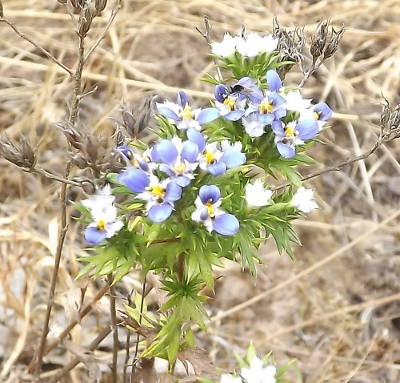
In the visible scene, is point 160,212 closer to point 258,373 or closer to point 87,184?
point 87,184

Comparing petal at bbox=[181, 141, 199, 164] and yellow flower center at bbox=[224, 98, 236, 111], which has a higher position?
yellow flower center at bbox=[224, 98, 236, 111]

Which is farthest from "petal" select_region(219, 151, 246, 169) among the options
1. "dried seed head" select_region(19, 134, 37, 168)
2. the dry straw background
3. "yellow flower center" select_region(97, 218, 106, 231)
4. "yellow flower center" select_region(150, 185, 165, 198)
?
the dry straw background

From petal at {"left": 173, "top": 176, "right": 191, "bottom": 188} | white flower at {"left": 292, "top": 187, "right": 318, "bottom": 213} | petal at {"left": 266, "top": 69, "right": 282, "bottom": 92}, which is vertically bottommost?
white flower at {"left": 292, "top": 187, "right": 318, "bottom": 213}

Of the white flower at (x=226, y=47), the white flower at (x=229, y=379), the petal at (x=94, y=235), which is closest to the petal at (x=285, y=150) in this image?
the white flower at (x=226, y=47)

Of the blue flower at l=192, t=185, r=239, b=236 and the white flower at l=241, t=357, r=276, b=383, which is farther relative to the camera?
the white flower at l=241, t=357, r=276, b=383

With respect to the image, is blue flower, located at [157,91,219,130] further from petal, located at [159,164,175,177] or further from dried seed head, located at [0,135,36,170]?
dried seed head, located at [0,135,36,170]

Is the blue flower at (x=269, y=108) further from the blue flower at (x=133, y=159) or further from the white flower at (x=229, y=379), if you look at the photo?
the white flower at (x=229, y=379)

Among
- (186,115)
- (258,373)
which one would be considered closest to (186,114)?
(186,115)
